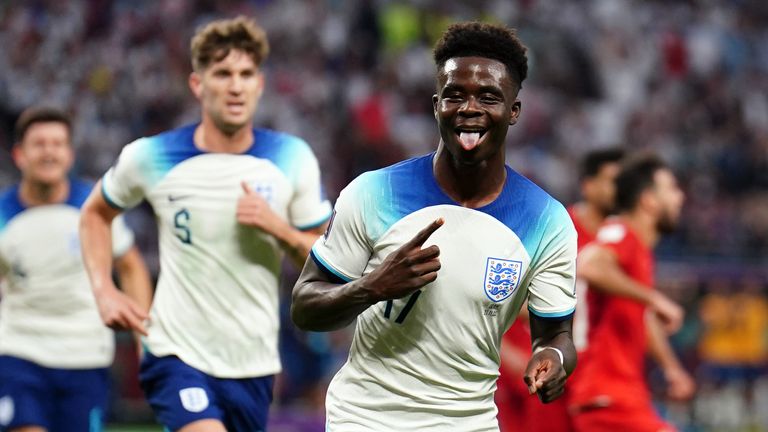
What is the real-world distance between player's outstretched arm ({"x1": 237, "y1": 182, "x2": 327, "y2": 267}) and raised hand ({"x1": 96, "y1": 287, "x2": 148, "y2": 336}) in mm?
630

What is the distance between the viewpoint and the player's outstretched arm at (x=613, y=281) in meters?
7.17

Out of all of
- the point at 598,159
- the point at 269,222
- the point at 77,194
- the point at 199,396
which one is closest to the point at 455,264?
the point at 269,222

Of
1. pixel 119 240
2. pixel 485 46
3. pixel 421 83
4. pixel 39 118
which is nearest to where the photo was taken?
pixel 485 46

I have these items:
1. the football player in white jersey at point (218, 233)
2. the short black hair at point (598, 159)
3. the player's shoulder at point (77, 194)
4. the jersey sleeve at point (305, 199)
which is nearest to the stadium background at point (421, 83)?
the short black hair at point (598, 159)

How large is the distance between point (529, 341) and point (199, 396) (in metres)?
3.20

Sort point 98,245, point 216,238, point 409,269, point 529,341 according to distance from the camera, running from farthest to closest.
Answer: point 529,341 < point 98,245 < point 216,238 < point 409,269

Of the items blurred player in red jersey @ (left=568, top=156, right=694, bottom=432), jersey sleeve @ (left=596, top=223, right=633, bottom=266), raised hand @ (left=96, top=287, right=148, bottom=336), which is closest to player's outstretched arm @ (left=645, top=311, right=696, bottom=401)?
blurred player in red jersey @ (left=568, top=156, right=694, bottom=432)

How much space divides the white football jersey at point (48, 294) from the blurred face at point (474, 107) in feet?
12.8

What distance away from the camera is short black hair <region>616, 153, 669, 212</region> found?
777 cm

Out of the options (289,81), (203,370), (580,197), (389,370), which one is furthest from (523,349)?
(289,81)

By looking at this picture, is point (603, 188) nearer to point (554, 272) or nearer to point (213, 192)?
point (213, 192)

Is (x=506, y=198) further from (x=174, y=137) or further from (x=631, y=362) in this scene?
(x=631, y=362)

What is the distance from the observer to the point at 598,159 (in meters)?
8.71

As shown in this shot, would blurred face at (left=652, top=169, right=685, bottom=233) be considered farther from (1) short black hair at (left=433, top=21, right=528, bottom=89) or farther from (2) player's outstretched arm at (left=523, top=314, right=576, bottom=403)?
(1) short black hair at (left=433, top=21, right=528, bottom=89)
